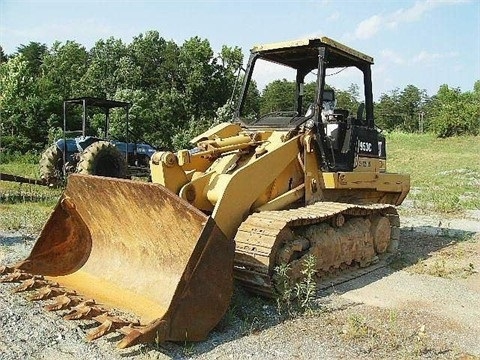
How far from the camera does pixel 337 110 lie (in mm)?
7465

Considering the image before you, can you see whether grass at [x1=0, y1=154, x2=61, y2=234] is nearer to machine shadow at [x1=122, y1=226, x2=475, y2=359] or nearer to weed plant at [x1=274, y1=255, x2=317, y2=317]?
machine shadow at [x1=122, y1=226, x2=475, y2=359]

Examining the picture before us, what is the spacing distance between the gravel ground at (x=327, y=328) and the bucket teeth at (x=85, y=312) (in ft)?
0.55

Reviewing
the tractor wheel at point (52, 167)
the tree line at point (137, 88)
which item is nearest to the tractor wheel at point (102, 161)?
the tractor wheel at point (52, 167)

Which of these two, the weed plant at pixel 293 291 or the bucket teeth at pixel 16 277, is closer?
the weed plant at pixel 293 291

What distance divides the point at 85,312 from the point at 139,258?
1072 millimetres

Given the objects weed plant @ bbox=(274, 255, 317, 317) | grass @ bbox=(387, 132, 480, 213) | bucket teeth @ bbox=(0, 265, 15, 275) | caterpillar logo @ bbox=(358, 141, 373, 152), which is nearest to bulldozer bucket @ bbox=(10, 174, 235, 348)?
bucket teeth @ bbox=(0, 265, 15, 275)

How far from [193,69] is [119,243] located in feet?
95.5

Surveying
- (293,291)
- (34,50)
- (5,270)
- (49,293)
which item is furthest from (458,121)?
(49,293)

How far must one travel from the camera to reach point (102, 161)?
1257cm

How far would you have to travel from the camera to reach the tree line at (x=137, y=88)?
26375 mm

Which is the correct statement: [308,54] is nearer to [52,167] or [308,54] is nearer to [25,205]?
[25,205]

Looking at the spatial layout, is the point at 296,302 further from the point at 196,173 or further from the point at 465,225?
the point at 465,225

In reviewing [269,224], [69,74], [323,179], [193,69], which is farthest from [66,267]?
[69,74]

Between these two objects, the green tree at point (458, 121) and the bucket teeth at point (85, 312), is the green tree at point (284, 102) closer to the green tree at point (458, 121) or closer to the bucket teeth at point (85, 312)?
the bucket teeth at point (85, 312)
